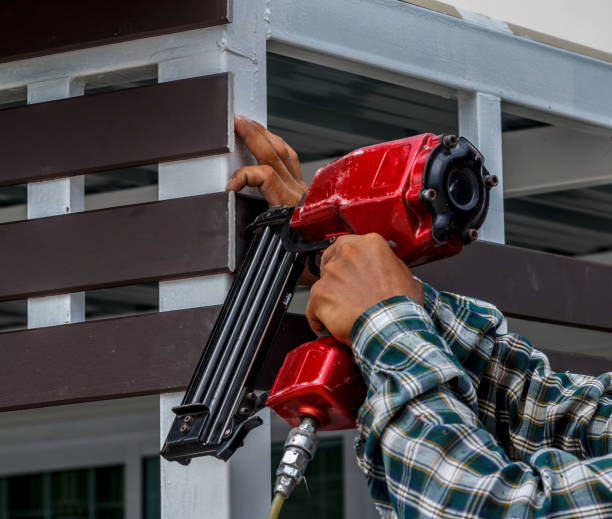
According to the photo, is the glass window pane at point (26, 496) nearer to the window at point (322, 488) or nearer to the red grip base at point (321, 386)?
the window at point (322, 488)

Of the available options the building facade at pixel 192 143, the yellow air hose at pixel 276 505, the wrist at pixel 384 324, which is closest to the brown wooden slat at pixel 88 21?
the building facade at pixel 192 143

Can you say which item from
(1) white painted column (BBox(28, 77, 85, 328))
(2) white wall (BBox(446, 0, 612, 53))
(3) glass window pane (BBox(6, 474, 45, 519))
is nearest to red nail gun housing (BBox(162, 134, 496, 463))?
(1) white painted column (BBox(28, 77, 85, 328))

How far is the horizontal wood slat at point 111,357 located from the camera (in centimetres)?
197

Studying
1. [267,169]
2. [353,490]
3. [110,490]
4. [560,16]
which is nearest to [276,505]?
[267,169]

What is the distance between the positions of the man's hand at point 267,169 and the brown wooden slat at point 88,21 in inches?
7.8

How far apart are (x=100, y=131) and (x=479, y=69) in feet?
2.67

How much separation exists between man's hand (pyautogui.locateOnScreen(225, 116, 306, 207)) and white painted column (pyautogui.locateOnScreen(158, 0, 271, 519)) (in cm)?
3

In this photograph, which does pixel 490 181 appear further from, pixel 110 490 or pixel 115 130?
pixel 110 490

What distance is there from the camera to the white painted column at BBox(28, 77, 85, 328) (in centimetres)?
209

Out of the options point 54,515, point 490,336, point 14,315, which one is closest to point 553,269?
point 490,336

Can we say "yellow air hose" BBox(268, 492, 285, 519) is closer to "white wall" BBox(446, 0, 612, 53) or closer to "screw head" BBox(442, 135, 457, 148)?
"screw head" BBox(442, 135, 457, 148)

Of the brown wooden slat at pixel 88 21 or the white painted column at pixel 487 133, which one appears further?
the white painted column at pixel 487 133

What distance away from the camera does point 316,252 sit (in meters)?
1.80

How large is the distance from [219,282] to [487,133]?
0.75m
